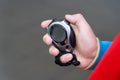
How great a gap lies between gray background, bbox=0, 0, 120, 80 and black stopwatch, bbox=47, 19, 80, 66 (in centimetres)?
64

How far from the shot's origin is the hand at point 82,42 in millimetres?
846

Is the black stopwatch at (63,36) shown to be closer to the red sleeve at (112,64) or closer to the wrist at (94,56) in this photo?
the wrist at (94,56)

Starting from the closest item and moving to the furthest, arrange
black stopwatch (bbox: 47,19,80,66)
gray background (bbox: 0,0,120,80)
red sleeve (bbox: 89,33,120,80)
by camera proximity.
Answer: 1. red sleeve (bbox: 89,33,120,80)
2. black stopwatch (bbox: 47,19,80,66)
3. gray background (bbox: 0,0,120,80)

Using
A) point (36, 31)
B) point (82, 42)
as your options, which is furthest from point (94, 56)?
point (36, 31)

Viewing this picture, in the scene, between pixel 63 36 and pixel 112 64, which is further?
pixel 63 36

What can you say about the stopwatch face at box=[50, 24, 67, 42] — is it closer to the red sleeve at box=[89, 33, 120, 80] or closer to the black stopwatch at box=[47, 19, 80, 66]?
the black stopwatch at box=[47, 19, 80, 66]

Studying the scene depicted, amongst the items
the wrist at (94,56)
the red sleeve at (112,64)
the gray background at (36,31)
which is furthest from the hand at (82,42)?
the gray background at (36,31)

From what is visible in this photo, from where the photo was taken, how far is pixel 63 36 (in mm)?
811

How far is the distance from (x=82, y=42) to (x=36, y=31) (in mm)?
860

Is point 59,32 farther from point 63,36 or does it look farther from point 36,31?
point 36,31

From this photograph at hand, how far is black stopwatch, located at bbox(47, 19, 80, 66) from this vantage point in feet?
2.63

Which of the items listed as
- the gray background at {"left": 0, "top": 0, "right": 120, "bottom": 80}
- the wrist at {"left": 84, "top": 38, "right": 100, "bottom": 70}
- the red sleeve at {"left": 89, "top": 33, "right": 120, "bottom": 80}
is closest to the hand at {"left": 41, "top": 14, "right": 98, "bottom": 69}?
the wrist at {"left": 84, "top": 38, "right": 100, "bottom": 70}

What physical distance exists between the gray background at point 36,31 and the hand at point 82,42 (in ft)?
1.96

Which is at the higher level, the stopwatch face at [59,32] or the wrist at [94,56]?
the stopwatch face at [59,32]
